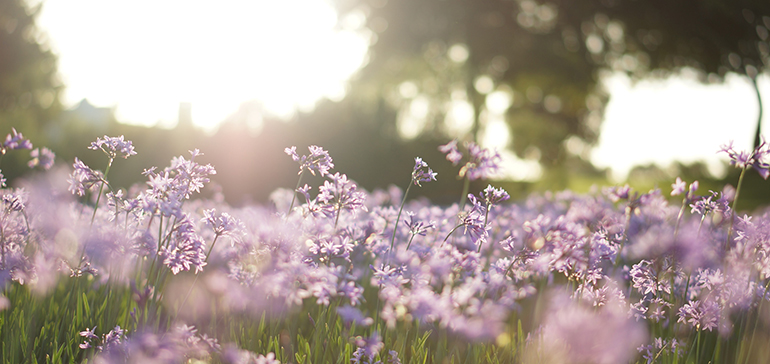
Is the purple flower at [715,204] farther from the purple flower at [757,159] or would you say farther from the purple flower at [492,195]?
the purple flower at [492,195]

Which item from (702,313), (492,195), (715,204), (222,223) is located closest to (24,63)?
(222,223)

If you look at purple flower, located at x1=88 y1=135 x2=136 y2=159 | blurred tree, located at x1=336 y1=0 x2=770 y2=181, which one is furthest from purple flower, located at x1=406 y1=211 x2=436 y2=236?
blurred tree, located at x1=336 y1=0 x2=770 y2=181

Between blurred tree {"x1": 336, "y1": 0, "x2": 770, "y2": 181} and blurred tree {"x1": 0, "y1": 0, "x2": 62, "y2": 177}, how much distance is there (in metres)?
14.8

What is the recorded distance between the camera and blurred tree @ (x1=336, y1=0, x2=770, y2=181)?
20781 millimetres

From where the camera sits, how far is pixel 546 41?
74.7 ft

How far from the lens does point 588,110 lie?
107 ft

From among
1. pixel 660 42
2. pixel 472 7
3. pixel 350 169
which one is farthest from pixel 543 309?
pixel 660 42

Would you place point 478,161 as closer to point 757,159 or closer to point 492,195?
point 492,195

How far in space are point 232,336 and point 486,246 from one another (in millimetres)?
3066

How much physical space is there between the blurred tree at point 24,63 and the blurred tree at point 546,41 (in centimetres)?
1476

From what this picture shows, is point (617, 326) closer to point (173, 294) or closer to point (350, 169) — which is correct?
point (173, 294)

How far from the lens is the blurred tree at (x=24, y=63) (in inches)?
874

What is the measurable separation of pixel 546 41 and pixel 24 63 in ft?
81.7

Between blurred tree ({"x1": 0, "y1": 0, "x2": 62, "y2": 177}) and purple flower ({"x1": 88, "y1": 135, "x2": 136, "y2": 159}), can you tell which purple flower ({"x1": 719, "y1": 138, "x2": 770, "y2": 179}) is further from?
blurred tree ({"x1": 0, "y1": 0, "x2": 62, "y2": 177})
